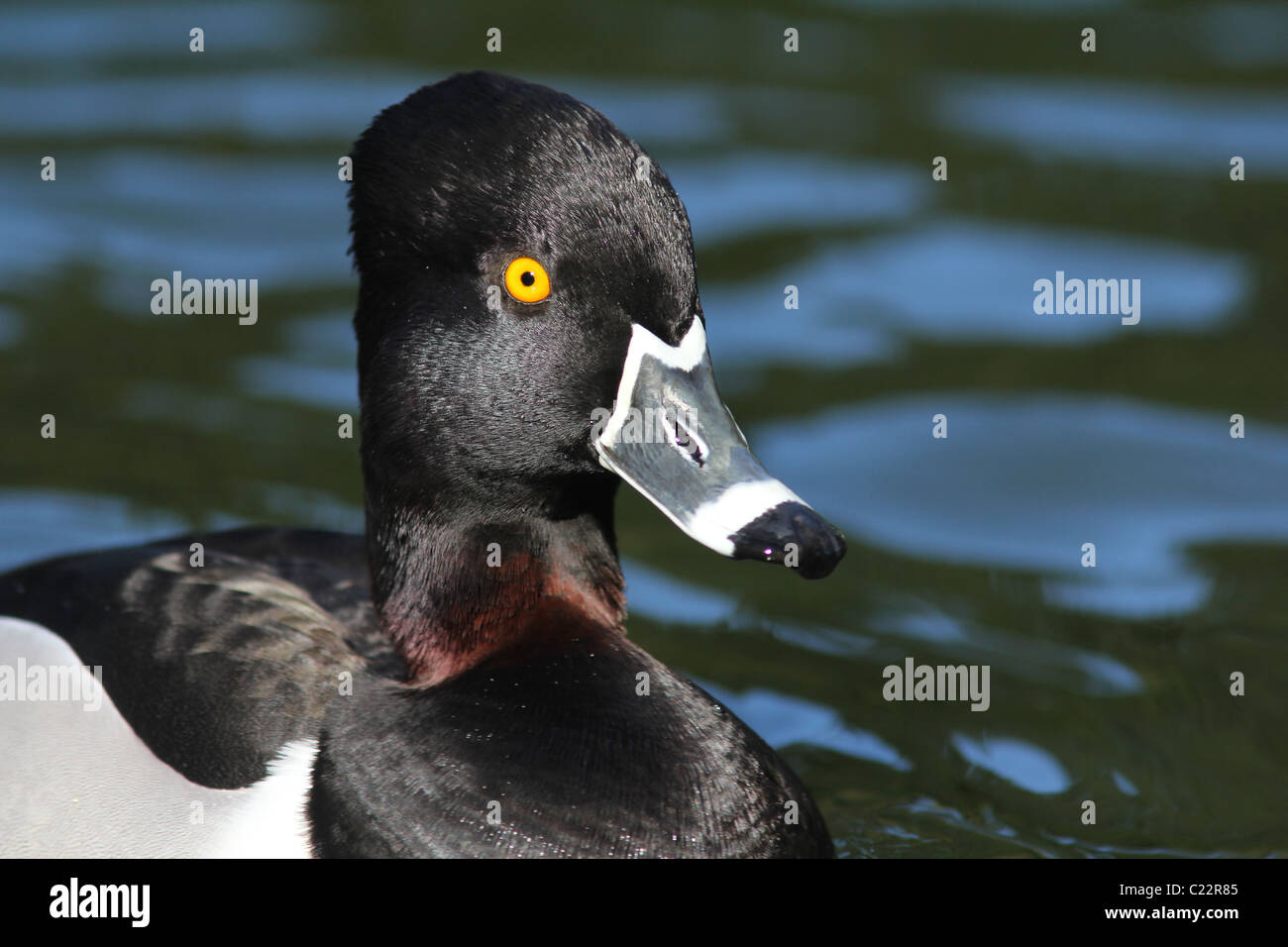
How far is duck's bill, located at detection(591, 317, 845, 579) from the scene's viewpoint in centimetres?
451

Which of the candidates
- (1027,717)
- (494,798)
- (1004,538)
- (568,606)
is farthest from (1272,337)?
(494,798)

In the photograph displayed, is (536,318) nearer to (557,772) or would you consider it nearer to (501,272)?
(501,272)

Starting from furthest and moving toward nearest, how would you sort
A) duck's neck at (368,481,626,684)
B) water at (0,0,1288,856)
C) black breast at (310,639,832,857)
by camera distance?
water at (0,0,1288,856) < duck's neck at (368,481,626,684) < black breast at (310,639,832,857)

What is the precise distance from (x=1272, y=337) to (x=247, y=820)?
5.73m

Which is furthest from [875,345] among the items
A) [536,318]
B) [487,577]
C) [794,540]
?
[794,540]

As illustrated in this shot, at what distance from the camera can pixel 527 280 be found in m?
4.60

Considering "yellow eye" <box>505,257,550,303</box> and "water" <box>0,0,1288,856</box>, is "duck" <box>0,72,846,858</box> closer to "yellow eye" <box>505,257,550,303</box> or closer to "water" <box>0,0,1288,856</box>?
"yellow eye" <box>505,257,550,303</box>

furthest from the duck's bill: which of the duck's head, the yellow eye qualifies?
the yellow eye

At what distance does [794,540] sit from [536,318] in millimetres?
847

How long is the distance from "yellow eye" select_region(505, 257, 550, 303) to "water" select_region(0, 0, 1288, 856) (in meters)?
2.00

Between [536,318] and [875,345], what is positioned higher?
[536,318]

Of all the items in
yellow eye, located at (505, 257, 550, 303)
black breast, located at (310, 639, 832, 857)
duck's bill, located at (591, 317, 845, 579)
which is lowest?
black breast, located at (310, 639, 832, 857)

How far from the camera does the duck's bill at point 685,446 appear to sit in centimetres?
451
